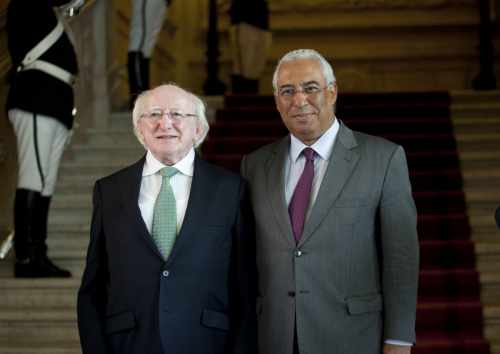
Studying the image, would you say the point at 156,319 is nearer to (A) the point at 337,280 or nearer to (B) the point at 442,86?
(A) the point at 337,280

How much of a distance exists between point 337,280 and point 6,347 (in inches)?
88.8

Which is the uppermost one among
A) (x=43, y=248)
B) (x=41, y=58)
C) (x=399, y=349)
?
(x=41, y=58)

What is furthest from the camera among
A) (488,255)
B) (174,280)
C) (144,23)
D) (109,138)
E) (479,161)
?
(144,23)

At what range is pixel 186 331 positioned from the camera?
2.10m

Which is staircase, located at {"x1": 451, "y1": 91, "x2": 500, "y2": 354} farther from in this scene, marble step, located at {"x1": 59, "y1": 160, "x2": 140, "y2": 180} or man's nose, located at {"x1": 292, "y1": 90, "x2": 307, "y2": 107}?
marble step, located at {"x1": 59, "y1": 160, "x2": 140, "y2": 180}

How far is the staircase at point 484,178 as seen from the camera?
4102 mm

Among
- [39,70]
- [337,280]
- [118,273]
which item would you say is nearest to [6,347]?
[39,70]

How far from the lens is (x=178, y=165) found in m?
2.21

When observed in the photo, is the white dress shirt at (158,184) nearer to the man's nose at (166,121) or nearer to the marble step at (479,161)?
the man's nose at (166,121)

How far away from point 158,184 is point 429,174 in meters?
3.20

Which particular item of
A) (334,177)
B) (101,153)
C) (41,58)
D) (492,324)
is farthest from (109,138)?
(334,177)

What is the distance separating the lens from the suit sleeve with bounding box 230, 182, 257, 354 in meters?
2.14

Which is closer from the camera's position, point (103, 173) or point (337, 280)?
point (337, 280)

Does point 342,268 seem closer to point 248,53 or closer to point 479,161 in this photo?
point 479,161
